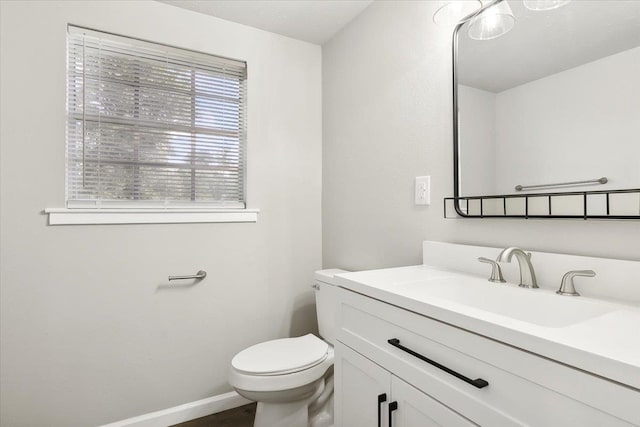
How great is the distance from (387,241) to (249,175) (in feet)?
3.03

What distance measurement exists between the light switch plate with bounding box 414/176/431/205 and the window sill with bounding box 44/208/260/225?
99 centimetres

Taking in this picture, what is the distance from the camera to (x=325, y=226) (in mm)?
2291

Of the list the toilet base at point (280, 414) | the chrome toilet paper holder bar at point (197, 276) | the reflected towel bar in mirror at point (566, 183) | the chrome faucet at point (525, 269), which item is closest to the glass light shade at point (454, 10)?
the reflected towel bar in mirror at point (566, 183)

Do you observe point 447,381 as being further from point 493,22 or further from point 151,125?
point 151,125

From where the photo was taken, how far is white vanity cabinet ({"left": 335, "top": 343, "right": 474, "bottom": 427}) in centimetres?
84

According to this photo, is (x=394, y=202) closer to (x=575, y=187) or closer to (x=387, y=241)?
(x=387, y=241)

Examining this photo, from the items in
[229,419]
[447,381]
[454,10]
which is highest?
[454,10]

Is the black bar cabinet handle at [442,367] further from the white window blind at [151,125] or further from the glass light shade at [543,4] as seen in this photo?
the white window blind at [151,125]

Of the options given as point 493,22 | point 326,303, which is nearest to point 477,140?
point 493,22

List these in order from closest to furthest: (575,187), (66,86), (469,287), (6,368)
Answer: (575,187)
(469,287)
(6,368)
(66,86)

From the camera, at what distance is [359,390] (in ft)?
3.65

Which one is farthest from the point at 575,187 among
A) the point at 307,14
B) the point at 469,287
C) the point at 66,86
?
the point at 66,86

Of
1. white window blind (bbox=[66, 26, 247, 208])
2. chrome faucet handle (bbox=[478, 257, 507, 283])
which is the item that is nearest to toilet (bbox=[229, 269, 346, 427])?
chrome faucet handle (bbox=[478, 257, 507, 283])

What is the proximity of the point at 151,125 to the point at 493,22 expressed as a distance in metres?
1.68
